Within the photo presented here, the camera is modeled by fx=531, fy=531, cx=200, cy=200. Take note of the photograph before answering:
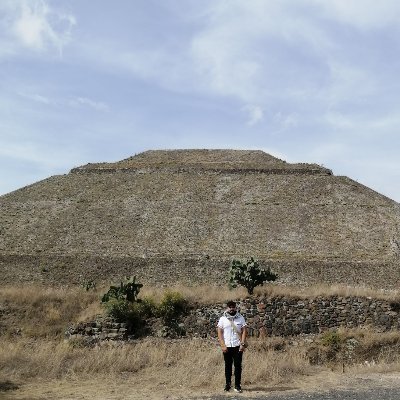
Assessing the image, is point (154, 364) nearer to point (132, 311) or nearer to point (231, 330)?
point (231, 330)

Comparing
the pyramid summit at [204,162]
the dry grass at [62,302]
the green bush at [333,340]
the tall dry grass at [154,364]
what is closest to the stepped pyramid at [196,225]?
the pyramid summit at [204,162]

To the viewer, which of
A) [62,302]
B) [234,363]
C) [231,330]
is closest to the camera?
[234,363]

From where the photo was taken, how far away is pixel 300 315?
708 inches

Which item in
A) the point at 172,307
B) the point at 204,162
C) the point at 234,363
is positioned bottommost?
the point at 234,363

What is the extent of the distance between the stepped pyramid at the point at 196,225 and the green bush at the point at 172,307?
604 inches

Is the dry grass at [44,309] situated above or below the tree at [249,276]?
below

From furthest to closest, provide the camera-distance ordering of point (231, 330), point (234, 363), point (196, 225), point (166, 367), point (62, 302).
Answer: point (196, 225), point (62, 302), point (166, 367), point (231, 330), point (234, 363)

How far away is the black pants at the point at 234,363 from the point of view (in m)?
9.98

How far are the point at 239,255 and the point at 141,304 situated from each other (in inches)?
775

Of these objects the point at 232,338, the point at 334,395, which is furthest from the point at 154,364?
the point at 334,395

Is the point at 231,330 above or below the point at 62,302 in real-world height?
below

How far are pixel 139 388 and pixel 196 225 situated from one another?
3206cm

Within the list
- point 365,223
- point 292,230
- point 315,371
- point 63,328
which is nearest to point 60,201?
point 292,230

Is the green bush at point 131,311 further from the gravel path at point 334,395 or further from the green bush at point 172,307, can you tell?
the gravel path at point 334,395
